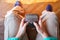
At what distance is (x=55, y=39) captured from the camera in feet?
3.85

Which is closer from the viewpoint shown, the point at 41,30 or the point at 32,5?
the point at 41,30

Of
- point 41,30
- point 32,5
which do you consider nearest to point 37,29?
point 41,30

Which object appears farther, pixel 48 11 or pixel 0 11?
pixel 0 11

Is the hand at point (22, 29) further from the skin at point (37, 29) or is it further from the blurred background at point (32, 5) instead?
the blurred background at point (32, 5)

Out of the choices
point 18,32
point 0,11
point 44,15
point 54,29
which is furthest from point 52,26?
point 0,11

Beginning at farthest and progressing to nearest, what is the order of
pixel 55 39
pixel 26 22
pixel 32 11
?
pixel 32 11 < pixel 26 22 < pixel 55 39

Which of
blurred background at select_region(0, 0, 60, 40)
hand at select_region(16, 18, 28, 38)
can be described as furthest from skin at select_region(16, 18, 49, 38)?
blurred background at select_region(0, 0, 60, 40)

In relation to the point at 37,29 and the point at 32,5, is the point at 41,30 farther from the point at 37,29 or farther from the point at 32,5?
the point at 32,5

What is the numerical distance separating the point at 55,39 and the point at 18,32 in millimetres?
256

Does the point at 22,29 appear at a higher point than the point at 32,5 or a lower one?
lower

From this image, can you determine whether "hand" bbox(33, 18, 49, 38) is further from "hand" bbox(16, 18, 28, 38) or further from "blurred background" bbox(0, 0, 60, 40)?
"blurred background" bbox(0, 0, 60, 40)

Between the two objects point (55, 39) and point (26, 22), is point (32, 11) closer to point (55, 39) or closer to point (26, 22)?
point (26, 22)

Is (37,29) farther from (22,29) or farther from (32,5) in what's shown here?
(32,5)

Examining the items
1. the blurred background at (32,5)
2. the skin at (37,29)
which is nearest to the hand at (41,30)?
the skin at (37,29)
